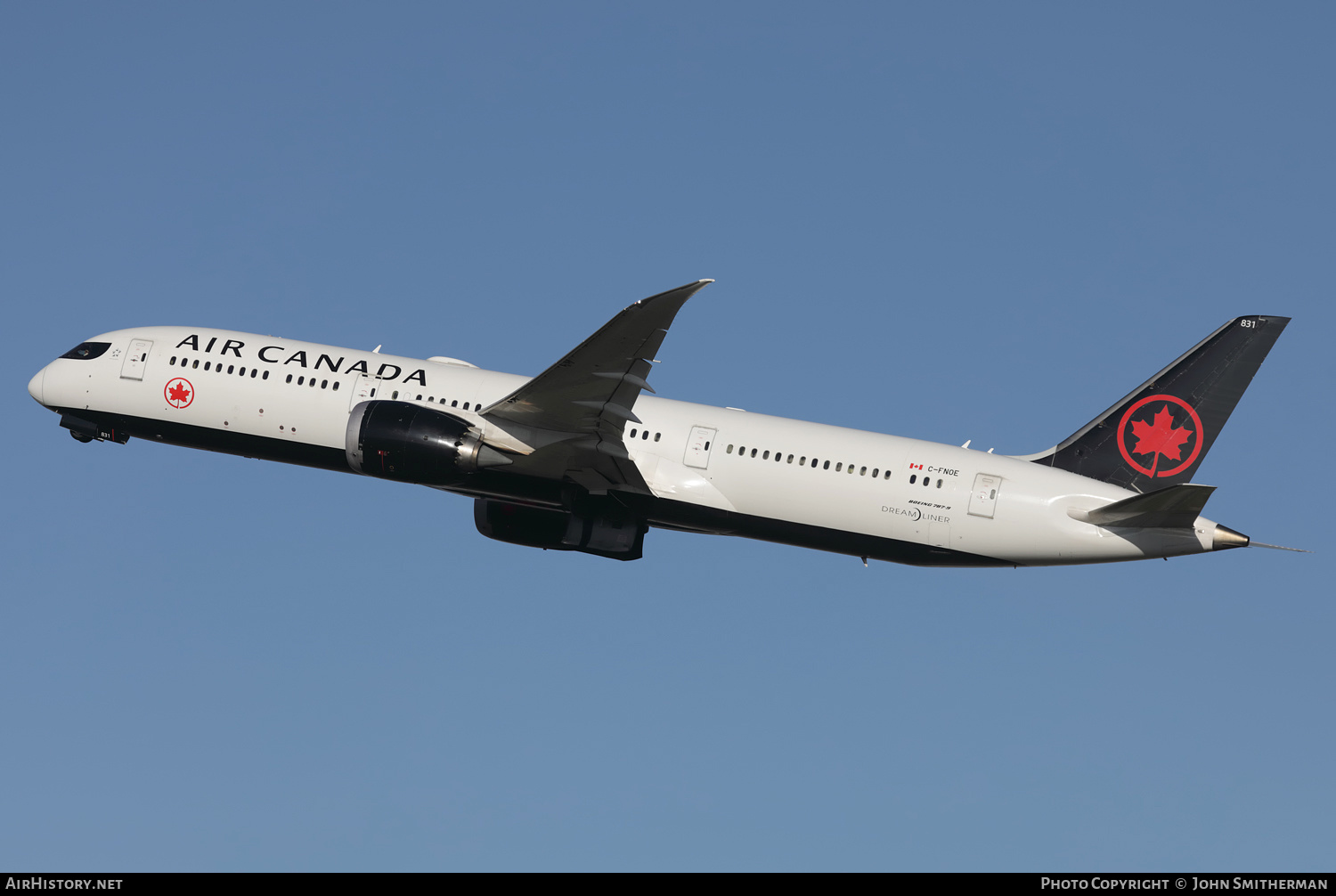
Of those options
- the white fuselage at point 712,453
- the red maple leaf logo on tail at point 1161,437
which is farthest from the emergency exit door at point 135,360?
the red maple leaf logo on tail at point 1161,437

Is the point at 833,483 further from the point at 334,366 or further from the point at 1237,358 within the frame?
the point at 334,366

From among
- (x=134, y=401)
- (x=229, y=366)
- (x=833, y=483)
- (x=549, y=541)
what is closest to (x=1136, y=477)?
(x=833, y=483)

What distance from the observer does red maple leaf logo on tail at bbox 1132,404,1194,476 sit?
36.0 metres

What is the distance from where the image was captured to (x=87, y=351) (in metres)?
41.6

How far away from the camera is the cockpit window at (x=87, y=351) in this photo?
41.3 metres

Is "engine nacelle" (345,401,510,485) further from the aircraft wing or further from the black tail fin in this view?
the black tail fin

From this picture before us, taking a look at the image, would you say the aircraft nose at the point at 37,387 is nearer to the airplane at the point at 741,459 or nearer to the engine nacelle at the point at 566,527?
the airplane at the point at 741,459

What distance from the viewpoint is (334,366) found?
39.1 meters

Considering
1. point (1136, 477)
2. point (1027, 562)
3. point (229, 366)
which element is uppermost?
point (229, 366)

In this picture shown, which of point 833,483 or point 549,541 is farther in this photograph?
point 549,541

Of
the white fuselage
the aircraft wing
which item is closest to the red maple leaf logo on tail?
the white fuselage

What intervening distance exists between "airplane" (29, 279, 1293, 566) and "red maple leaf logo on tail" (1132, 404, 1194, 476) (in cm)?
5

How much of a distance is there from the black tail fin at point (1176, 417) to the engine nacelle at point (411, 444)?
16031 millimetres

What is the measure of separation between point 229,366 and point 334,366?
317cm
